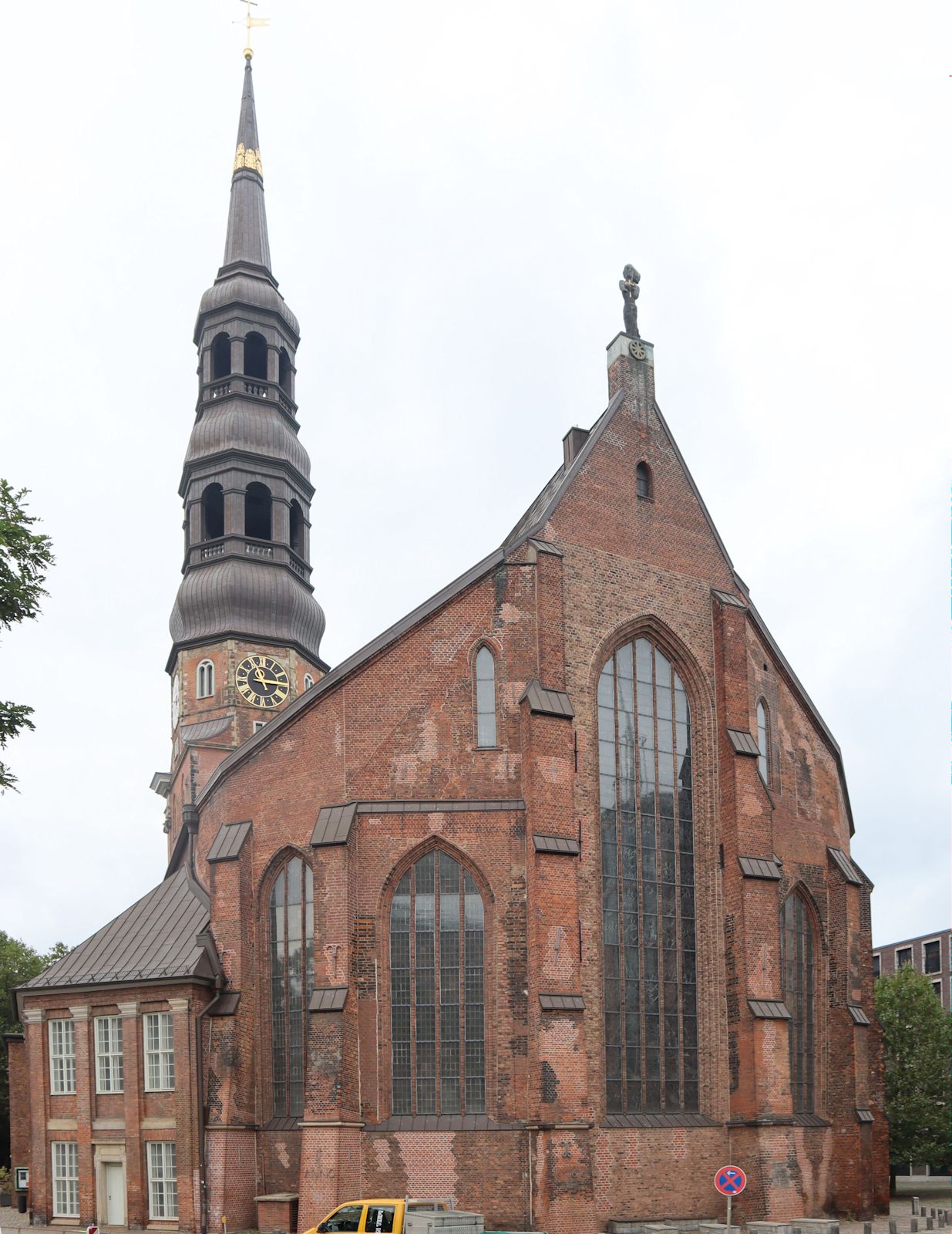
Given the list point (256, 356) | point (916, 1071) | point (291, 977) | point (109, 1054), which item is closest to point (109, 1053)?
point (109, 1054)

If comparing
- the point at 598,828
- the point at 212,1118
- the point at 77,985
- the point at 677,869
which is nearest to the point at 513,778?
the point at 598,828

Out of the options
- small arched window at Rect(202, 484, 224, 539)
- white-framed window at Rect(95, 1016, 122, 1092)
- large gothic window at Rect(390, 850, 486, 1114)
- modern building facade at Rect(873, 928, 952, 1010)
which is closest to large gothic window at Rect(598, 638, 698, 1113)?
large gothic window at Rect(390, 850, 486, 1114)

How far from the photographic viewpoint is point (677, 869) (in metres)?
32.8

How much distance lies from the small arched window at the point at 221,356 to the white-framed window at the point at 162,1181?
3512 cm

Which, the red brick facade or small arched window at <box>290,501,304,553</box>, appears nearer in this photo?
the red brick facade

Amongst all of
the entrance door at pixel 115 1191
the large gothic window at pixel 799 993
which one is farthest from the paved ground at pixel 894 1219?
the large gothic window at pixel 799 993

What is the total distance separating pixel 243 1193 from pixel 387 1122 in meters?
4.45

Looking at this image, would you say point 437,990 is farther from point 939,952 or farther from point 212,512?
point 939,952

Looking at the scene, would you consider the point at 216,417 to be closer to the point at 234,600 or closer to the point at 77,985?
the point at 234,600

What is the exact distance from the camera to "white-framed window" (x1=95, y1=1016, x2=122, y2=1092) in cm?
3369

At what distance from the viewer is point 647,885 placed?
32.2 m

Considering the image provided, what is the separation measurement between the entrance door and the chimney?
20.7m

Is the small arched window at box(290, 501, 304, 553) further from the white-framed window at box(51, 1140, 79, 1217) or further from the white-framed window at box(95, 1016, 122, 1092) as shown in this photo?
the white-framed window at box(51, 1140, 79, 1217)

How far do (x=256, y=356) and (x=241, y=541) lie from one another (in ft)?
28.3
